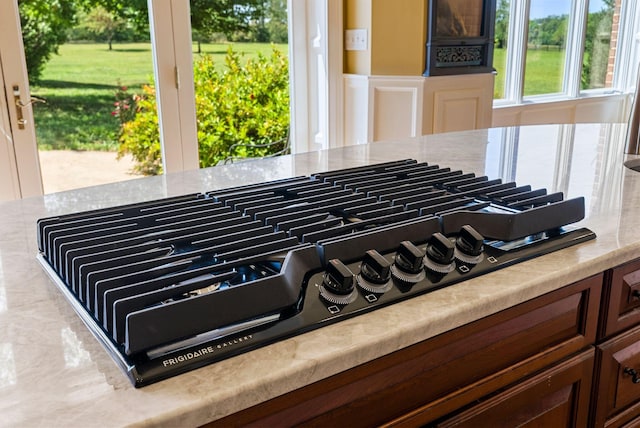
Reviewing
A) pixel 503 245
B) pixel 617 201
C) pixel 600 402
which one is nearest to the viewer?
pixel 503 245

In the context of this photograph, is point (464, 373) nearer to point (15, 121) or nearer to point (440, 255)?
point (440, 255)

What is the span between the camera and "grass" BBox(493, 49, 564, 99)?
4.93 meters

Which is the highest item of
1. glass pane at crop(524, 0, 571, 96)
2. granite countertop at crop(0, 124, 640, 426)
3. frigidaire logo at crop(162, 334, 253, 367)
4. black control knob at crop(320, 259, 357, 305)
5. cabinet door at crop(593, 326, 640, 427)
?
glass pane at crop(524, 0, 571, 96)

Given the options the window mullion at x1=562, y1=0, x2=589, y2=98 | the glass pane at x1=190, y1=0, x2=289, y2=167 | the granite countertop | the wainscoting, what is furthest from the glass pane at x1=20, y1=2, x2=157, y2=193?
the window mullion at x1=562, y1=0, x2=589, y2=98

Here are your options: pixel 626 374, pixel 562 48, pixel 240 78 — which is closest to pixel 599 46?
pixel 562 48

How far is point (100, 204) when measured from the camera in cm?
135

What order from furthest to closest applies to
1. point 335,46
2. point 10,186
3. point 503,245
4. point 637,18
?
point 637,18
point 335,46
point 10,186
point 503,245

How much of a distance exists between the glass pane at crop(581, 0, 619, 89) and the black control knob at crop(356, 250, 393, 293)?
5323 millimetres

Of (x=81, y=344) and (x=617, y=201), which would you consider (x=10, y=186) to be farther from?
(x=617, y=201)

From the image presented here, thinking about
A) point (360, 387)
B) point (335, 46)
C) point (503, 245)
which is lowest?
point (360, 387)

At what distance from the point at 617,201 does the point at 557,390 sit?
1.57ft

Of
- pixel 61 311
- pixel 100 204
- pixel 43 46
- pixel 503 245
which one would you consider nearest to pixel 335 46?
pixel 43 46

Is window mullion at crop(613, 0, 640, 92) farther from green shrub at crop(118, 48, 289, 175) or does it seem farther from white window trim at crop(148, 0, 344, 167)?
green shrub at crop(118, 48, 289, 175)

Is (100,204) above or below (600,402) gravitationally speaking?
above
